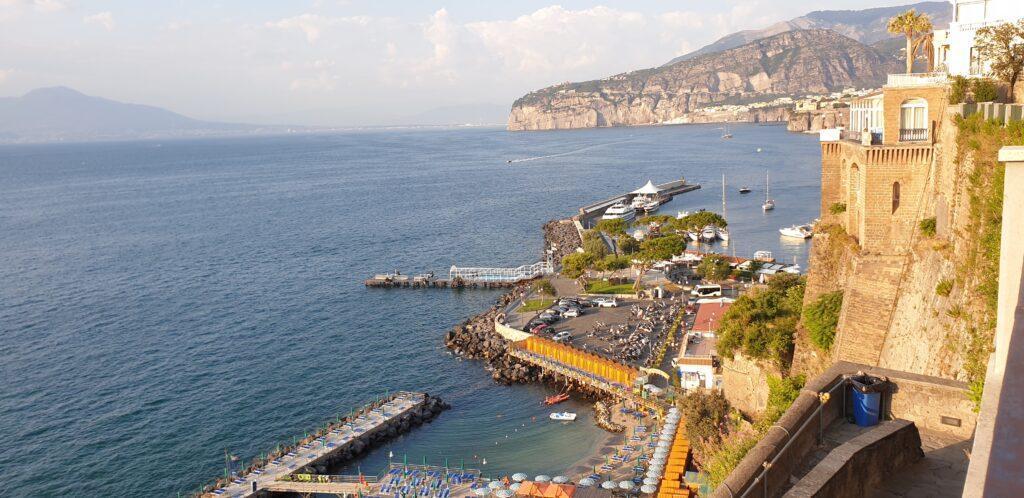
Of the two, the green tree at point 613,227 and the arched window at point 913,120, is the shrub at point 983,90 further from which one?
the green tree at point 613,227

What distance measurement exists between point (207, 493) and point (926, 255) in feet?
78.5

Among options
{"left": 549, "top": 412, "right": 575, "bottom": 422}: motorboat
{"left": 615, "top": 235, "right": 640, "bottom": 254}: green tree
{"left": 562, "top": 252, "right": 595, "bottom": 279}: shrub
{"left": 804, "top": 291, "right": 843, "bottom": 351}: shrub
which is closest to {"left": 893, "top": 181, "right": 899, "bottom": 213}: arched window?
{"left": 804, "top": 291, "right": 843, "bottom": 351}: shrub

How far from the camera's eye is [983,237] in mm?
13867

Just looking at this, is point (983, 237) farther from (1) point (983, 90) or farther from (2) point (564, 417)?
(2) point (564, 417)

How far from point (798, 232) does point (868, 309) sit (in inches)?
1778

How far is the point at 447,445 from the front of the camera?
98.7 feet

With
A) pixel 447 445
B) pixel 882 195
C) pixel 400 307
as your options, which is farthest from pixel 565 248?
pixel 882 195

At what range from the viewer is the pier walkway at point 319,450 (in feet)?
86.6

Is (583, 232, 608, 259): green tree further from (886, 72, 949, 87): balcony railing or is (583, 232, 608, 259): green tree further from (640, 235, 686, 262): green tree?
(886, 72, 949, 87): balcony railing

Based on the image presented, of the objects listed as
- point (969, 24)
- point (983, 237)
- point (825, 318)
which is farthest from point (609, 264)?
point (983, 237)

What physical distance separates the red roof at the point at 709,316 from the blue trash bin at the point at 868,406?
2249 centimetres

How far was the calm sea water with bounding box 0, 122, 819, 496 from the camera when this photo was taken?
101 ft

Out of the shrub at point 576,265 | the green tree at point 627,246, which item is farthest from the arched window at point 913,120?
the green tree at point 627,246

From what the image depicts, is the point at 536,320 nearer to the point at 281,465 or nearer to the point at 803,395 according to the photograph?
the point at 281,465
